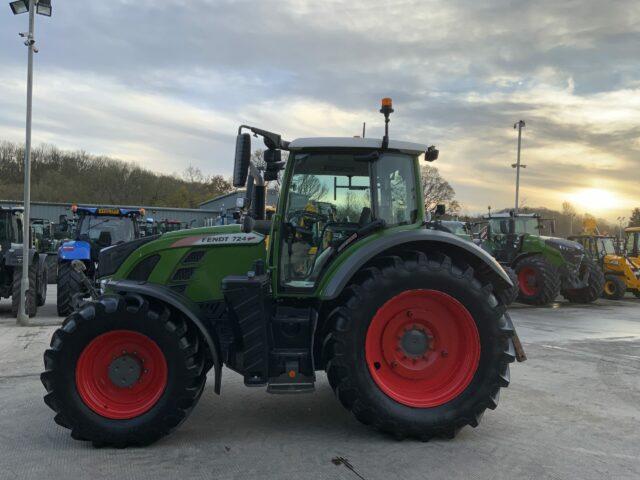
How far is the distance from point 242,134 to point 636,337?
26.0ft

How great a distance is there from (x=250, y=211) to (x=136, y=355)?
137 cm

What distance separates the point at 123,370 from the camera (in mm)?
3898

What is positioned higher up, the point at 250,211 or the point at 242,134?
the point at 242,134

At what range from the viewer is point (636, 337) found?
8.74 m

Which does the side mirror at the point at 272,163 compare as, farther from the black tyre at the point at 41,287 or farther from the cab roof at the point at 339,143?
the black tyre at the point at 41,287

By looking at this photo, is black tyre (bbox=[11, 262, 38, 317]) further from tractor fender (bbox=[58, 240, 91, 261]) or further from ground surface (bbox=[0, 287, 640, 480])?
ground surface (bbox=[0, 287, 640, 480])

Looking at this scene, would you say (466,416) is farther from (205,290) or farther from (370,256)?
(205,290)

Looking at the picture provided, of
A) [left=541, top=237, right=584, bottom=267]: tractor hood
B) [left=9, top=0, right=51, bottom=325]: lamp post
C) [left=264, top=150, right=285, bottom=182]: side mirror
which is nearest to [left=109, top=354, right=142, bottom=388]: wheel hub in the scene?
[left=264, top=150, right=285, bottom=182]: side mirror

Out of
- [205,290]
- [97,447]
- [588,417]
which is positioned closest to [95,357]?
[97,447]

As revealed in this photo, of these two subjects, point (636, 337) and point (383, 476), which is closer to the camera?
point (383, 476)

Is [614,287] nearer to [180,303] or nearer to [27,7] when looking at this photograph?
[180,303]

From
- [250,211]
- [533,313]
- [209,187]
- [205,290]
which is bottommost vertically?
[533,313]

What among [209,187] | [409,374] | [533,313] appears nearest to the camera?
[409,374]

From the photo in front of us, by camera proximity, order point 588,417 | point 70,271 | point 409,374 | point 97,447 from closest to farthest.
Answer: point 97,447 < point 409,374 < point 588,417 < point 70,271
